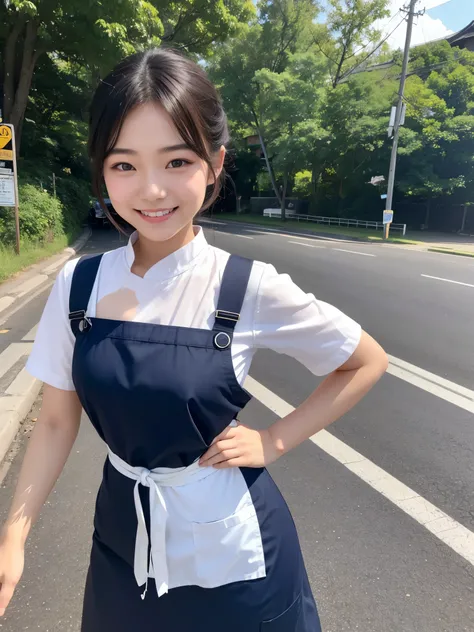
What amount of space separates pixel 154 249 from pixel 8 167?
418 inches

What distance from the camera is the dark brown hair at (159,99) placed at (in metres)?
1.00

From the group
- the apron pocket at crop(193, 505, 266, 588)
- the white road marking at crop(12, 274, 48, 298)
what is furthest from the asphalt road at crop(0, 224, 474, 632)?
the white road marking at crop(12, 274, 48, 298)

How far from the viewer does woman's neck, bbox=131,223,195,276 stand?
113 centimetres

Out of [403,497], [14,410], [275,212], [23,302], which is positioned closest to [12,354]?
[14,410]

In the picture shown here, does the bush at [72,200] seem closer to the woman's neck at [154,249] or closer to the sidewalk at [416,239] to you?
the sidewalk at [416,239]

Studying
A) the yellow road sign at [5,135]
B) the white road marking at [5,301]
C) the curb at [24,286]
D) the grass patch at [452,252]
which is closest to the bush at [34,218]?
the curb at [24,286]

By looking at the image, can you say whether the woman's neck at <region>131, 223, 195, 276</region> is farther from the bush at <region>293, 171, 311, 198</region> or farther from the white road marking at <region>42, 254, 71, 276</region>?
the bush at <region>293, 171, 311, 198</region>

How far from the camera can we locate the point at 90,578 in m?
1.15

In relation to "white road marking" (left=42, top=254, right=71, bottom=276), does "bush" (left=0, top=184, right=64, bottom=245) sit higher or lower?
higher

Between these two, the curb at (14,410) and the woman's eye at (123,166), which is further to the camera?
the curb at (14,410)

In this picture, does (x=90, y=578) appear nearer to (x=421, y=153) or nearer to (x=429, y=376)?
(x=429, y=376)

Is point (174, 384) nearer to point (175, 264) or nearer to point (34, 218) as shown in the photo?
point (175, 264)

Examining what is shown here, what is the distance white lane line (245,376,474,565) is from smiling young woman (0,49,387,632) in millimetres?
1691

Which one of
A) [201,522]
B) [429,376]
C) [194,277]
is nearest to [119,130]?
[194,277]
